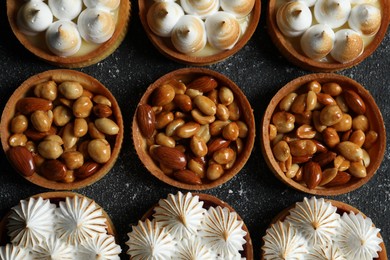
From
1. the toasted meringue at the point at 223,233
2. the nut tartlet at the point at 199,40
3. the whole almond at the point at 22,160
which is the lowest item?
the toasted meringue at the point at 223,233

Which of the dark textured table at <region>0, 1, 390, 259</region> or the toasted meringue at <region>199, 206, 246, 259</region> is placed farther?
the dark textured table at <region>0, 1, 390, 259</region>

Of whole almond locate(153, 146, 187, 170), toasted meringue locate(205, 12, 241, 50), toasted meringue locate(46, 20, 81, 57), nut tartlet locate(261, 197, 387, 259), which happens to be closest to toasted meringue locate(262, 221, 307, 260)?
nut tartlet locate(261, 197, 387, 259)

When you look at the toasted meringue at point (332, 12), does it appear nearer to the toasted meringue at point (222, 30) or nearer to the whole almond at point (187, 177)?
the toasted meringue at point (222, 30)

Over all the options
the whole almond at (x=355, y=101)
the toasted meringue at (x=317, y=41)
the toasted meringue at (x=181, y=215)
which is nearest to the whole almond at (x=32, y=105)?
the toasted meringue at (x=181, y=215)

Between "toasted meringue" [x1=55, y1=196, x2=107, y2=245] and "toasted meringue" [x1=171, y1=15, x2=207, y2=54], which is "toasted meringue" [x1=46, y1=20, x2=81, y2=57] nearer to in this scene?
"toasted meringue" [x1=171, y1=15, x2=207, y2=54]

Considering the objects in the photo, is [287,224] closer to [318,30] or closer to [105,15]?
[318,30]
